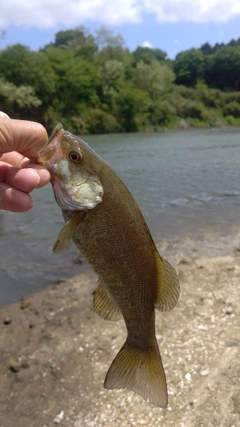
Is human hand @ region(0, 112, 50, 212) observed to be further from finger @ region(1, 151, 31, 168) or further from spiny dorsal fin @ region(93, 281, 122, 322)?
spiny dorsal fin @ region(93, 281, 122, 322)

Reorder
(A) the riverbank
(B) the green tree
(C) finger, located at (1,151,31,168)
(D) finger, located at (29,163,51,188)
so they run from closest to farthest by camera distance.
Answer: (D) finger, located at (29,163,51,188)
(C) finger, located at (1,151,31,168)
(A) the riverbank
(B) the green tree

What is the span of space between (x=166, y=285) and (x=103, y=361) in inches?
121

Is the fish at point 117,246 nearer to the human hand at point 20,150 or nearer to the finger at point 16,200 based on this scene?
the human hand at point 20,150

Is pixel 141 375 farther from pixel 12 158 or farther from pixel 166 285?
pixel 12 158

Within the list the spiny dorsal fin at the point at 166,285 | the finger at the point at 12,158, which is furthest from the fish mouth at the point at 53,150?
the finger at the point at 12,158

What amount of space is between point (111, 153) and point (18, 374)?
22909 millimetres

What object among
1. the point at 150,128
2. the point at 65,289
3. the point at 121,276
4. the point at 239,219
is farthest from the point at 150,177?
the point at 150,128

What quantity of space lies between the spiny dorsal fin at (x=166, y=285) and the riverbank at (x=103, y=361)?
220 cm

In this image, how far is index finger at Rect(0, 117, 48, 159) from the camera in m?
2.68

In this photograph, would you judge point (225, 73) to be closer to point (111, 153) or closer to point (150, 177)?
point (111, 153)

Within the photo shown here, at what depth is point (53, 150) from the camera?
2279 millimetres

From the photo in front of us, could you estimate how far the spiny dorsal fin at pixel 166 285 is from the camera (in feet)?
7.77

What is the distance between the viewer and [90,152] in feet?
7.45

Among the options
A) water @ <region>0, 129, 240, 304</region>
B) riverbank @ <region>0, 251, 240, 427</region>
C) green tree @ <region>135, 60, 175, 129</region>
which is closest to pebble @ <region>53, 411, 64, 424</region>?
riverbank @ <region>0, 251, 240, 427</region>
